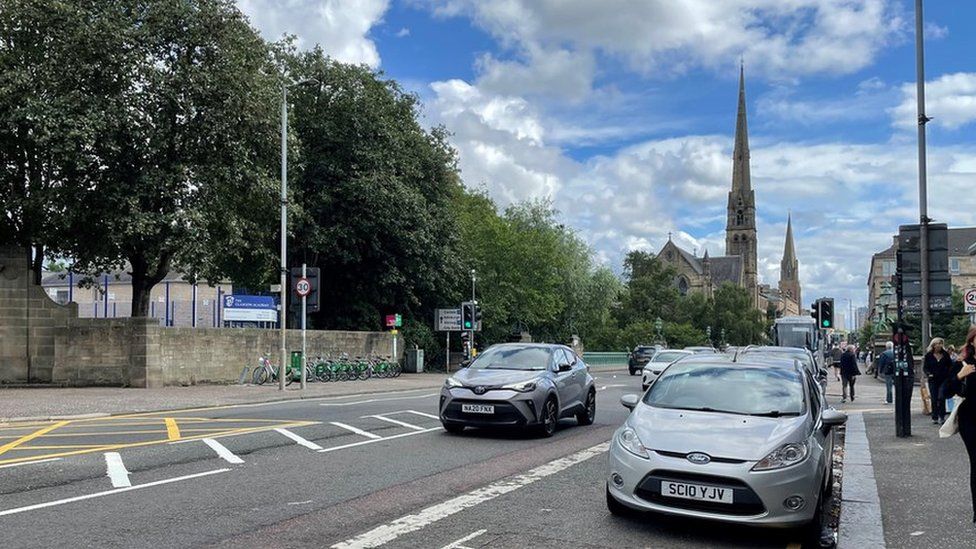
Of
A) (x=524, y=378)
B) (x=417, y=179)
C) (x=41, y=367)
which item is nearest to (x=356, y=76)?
(x=417, y=179)

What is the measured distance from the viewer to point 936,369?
14.9 m

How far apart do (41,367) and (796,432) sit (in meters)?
22.6

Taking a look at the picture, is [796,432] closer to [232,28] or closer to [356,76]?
[232,28]

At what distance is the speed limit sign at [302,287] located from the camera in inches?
952

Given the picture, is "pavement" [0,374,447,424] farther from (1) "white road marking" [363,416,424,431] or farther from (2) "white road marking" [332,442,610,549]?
(2) "white road marking" [332,442,610,549]

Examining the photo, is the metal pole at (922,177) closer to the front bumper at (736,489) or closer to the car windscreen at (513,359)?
the car windscreen at (513,359)

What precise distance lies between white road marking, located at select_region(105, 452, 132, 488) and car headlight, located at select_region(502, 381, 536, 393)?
5.22 metres

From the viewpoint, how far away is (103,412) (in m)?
16.1

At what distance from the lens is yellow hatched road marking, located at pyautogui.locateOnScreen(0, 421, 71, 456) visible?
35.0ft

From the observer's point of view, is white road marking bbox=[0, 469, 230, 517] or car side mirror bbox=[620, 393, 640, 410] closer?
white road marking bbox=[0, 469, 230, 517]

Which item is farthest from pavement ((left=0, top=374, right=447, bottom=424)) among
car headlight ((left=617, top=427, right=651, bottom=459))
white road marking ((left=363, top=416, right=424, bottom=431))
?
car headlight ((left=617, top=427, right=651, bottom=459))

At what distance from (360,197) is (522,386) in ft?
82.5

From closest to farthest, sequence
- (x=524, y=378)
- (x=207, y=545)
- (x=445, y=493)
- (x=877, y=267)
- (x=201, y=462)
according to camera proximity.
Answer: (x=207, y=545) < (x=445, y=493) < (x=201, y=462) < (x=524, y=378) < (x=877, y=267)

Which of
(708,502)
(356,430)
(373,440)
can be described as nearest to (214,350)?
(356,430)
